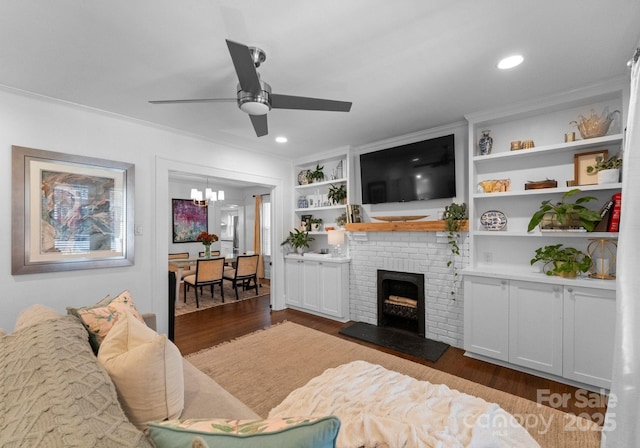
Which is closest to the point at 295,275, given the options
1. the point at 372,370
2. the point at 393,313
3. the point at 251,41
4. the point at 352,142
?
the point at 393,313

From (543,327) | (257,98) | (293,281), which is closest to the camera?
(257,98)

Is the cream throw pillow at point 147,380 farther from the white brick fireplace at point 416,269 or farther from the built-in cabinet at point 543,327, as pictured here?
the white brick fireplace at point 416,269

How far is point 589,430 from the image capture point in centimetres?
183

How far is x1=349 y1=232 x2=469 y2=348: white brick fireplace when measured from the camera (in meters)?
3.37

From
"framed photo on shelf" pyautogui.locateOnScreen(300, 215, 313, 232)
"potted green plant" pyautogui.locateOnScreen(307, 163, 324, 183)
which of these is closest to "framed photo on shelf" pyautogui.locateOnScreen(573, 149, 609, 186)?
"potted green plant" pyautogui.locateOnScreen(307, 163, 324, 183)

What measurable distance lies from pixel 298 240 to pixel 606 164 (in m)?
3.71

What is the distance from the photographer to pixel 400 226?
372cm

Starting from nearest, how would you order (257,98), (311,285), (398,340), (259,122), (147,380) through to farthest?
1. (147,380)
2. (257,98)
3. (259,122)
4. (398,340)
5. (311,285)

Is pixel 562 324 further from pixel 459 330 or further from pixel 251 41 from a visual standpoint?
pixel 251 41

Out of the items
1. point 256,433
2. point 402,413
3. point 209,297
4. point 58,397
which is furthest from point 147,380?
point 209,297

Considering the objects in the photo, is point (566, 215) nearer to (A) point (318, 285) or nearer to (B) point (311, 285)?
(A) point (318, 285)

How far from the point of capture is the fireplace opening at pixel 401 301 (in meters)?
3.65

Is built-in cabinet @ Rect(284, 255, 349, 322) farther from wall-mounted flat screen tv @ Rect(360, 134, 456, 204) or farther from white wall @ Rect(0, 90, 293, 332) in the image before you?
white wall @ Rect(0, 90, 293, 332)

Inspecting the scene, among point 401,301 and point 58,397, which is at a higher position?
point 58,397
